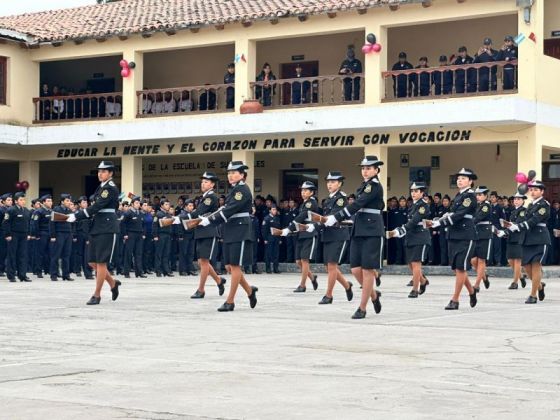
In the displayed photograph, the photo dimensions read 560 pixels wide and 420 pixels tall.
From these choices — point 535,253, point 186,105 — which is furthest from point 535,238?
point 186,105

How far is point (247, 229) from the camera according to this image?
15188 millimetres

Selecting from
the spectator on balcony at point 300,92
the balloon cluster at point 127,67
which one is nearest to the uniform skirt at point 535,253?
the spectator on balcony at point 300,92

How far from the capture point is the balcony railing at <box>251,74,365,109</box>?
29.9 m

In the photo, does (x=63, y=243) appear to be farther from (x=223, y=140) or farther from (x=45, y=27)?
(x=45, y=27)

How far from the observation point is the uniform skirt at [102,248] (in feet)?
52.4

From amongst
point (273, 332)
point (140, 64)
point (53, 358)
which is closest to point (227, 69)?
point (140, 64)

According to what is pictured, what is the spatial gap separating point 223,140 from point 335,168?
354cm

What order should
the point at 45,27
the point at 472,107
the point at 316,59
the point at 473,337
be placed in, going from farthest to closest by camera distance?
the point at 45,27, the point at 316,59, the point at 472,107, the point at 473,337

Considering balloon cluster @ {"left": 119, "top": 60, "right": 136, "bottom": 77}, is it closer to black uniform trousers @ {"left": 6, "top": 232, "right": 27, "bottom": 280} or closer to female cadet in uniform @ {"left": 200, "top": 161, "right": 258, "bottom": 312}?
black uniform trousers @ {"left": 6, "top": 232, "right": 27, "bottom": 280}

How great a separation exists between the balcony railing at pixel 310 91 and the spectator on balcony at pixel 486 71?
10.4 ft

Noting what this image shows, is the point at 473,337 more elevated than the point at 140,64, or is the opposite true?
the point at 140,64

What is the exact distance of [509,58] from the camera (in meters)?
27.4

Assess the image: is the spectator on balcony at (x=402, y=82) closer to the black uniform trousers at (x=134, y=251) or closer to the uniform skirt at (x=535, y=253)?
the black uniform trousers at (x=134, y=251)

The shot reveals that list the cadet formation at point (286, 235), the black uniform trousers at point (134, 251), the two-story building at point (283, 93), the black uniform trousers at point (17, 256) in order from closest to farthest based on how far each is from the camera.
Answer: the cadet formation at point (286, 235) < the black uniform trousers at point (17, 256) < the black uniform trousers at point (134, 251) < the two-story building at point (283, 93)
